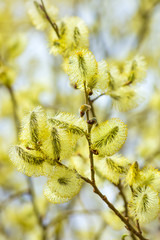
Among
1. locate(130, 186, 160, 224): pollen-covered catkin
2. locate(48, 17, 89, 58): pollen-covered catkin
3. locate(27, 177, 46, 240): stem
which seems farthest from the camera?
locate(27, 177, 46, 240): stem

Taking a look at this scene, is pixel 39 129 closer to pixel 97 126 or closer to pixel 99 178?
pixel 97 126

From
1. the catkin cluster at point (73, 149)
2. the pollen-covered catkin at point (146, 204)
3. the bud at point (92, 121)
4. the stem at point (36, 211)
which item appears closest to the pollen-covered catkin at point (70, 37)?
the catkin cluster at point (73, 149)

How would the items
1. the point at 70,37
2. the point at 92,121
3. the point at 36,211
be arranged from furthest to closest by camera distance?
the point at 36,211 → the point at 70,37 → the point at 92,121

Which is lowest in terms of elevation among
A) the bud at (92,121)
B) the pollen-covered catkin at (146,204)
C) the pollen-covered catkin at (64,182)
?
the pollen-covered catkin at (146,204)

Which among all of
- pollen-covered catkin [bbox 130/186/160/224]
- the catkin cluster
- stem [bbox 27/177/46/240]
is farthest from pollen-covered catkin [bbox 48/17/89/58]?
stem [bbox 27/177/46/240]

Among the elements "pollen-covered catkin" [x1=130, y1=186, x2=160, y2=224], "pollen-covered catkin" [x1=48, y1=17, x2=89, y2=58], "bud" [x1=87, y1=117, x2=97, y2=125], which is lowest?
"pollen-covered catkin" [x1=130, y1=186, x2=160, y2=224]

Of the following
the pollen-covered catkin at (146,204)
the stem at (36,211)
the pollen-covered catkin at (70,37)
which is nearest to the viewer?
the pollen-covered catkin at (146,204)

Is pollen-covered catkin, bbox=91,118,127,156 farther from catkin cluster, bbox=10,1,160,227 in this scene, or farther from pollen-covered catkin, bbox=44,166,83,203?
pollen-covered catkin, bbox=44,166,83,203

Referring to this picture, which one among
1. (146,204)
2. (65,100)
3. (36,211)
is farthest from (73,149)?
(65,100)

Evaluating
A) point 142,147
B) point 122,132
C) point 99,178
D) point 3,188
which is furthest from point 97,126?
point 3,188

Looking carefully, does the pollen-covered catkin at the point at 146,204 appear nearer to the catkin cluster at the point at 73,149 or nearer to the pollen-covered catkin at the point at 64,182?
the catkin cluster at the point at 73,149

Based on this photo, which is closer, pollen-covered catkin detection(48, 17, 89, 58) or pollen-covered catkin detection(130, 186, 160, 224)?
pollen-covered catkin detection(130, 186, 160, 224)

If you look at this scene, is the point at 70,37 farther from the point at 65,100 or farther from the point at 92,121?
the point at 65,100
